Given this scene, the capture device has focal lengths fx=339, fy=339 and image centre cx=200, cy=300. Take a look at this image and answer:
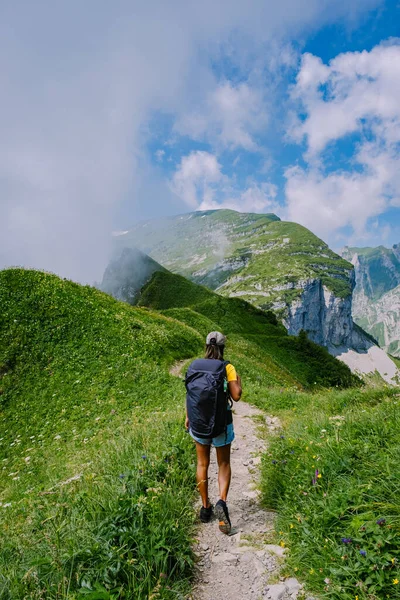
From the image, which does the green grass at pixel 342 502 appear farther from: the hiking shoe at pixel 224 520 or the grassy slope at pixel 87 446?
the grassy slope at pixel 87 446

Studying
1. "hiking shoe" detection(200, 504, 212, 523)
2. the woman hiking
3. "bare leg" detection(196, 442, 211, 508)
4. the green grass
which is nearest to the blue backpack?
the woman hiking

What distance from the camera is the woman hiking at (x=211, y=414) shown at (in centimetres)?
614

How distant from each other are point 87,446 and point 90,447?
0.69 meters

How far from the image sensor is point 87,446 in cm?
1231

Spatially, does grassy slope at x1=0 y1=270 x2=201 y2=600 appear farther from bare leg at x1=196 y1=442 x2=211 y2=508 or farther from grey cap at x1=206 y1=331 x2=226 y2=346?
grey cap at x1=206 y1=331 x2=226 y2=346

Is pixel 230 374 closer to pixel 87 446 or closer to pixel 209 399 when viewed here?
pixel 209 399

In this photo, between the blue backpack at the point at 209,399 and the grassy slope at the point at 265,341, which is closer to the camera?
the blue backpack at the point at 209,399

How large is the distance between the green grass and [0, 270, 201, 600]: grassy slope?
5.62 ft

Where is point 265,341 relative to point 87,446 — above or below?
above

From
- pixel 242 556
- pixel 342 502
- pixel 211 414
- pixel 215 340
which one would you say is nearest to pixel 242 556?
pixel 242 556

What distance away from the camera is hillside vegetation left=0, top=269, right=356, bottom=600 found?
14.0 feet

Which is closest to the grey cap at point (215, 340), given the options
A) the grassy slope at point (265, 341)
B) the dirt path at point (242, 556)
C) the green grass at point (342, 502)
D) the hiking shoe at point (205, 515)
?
the green grass at point (342, 502)

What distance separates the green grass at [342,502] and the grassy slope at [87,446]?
1713mm

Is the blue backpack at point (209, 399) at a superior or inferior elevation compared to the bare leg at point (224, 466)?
superior
